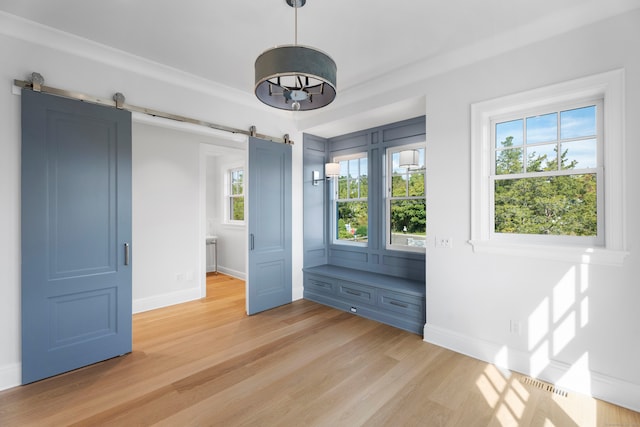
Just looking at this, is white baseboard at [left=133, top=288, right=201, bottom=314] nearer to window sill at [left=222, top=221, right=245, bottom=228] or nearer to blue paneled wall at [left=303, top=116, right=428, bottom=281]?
window sill at [left=222, top=221, right=245, bottom=228]

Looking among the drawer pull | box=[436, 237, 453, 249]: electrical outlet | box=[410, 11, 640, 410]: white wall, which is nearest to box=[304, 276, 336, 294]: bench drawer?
the drawer pull

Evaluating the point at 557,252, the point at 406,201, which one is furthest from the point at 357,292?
the point at 557,252

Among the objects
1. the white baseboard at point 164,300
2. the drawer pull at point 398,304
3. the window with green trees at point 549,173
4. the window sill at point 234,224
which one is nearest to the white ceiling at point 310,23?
the window with green trees at point 549,173

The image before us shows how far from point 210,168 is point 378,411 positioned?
18.8ft

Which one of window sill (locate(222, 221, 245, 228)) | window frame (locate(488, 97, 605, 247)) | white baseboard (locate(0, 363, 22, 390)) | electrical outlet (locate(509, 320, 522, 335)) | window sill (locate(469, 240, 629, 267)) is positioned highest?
window frame (locate(488, 97, 605, 247))

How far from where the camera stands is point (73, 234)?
8.68 feet

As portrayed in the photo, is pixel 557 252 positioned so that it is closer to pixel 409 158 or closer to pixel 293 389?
pixel 409 158

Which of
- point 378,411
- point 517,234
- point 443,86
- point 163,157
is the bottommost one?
point 378,411

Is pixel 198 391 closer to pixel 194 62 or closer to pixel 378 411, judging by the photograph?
pixel 378 411

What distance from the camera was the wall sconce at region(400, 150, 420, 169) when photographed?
12.7ft

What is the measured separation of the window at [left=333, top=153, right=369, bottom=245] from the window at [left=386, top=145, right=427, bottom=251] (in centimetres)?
40

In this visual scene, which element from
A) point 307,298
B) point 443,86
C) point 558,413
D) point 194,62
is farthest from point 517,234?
point 194,62

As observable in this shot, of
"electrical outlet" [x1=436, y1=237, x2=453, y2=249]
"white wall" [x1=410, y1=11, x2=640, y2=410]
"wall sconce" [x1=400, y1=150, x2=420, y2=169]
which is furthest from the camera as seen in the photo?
"wall sconce" [x1=400, y1=150, x2=420, y2=169]

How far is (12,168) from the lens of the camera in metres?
2.40
